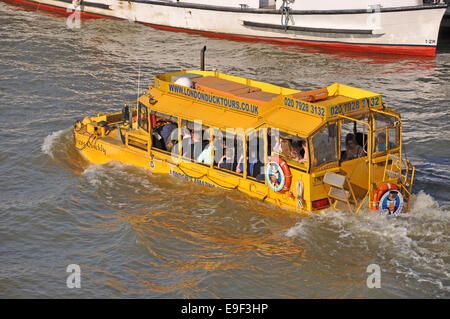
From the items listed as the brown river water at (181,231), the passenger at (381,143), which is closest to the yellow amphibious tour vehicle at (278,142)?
the passenger at (381,143)

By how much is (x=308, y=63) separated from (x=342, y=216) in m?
15.9

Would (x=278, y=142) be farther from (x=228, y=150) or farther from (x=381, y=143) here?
(x=381, y=143)

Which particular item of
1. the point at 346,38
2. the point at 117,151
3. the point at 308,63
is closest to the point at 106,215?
the point at 117,151

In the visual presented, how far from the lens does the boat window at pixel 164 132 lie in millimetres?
16125

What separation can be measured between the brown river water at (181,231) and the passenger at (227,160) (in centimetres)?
63

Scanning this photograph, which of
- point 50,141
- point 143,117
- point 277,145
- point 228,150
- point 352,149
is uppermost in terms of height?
point 143,117

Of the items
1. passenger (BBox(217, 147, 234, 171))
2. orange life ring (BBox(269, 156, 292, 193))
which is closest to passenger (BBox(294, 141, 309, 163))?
orange life ring (BBox(269, 156, 292, 193))

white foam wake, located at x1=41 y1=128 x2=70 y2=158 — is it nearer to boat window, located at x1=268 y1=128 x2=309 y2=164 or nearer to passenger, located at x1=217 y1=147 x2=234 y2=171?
passenger, located at x1=217 y1=147 x2=234 y2=171

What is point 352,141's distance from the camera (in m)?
14.4

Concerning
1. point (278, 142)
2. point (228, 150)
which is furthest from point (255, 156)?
point (278, 142)

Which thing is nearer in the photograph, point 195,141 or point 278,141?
point 278,141

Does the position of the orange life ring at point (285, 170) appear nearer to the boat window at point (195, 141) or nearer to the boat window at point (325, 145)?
the boat window at point (325, 145)

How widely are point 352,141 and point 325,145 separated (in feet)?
3.02

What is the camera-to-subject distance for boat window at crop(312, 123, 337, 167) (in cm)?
1363
